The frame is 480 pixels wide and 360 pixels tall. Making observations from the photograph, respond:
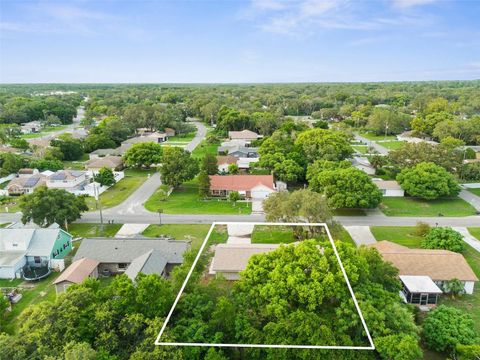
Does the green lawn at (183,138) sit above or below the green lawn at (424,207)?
above

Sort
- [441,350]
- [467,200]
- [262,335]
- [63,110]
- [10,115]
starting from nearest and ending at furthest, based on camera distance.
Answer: [262,335] → [441,350] → [467,200] → [10,115] → [63,110]

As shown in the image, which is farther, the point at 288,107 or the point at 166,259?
→ the point at 288,107

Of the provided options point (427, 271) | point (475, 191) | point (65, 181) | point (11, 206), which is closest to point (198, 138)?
point (65, 181)

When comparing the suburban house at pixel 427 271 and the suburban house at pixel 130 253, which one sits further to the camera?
the suburban house at pixel 130 253

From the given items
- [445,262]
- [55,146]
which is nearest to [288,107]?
[55,146]

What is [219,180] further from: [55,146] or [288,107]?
[288,107]

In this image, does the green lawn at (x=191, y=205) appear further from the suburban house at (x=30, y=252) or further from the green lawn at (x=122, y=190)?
the suburban house at (x=30, y=252)

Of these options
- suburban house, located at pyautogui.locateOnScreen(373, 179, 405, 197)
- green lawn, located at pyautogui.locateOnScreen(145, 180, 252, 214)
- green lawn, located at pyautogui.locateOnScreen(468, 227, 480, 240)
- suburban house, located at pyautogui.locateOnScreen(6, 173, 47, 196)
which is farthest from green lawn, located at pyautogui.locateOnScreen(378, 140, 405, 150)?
suburban house, located at pyautogui.locateOnScreen(6, 173, 47, 196)

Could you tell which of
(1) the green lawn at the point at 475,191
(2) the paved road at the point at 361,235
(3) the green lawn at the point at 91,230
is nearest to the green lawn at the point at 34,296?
(3) the green lawn at the point at 91,230
